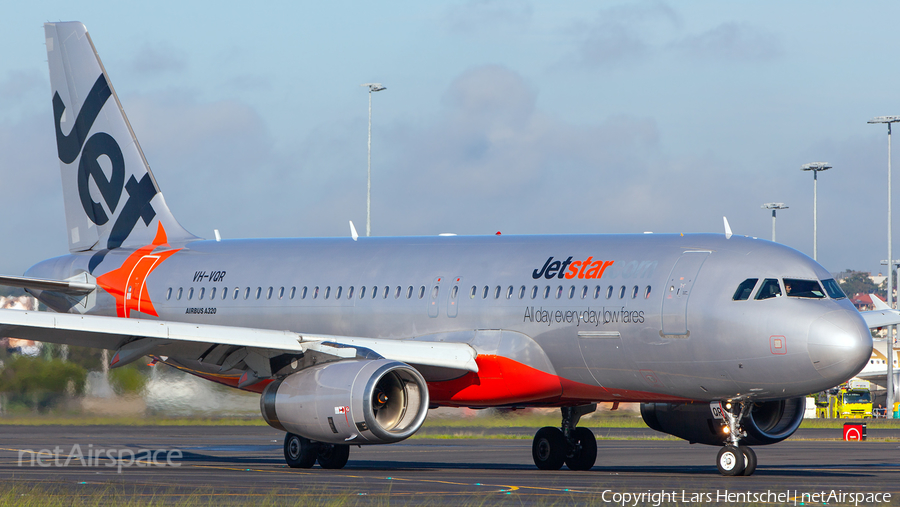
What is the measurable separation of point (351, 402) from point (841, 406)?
184ft

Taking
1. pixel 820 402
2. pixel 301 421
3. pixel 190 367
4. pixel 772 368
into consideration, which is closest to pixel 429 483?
pixel 301 421

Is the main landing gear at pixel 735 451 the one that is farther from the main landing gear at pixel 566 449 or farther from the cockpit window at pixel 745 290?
the main landing gear at pixel 566 449

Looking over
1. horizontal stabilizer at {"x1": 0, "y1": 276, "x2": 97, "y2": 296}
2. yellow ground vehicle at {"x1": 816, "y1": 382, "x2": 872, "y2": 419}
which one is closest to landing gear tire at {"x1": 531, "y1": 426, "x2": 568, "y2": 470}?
horizontal stabilizer at {"x1": 0, "y1": 276, "x2": 97, "y2": 296}

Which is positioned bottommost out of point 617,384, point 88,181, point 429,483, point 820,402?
point 820,402

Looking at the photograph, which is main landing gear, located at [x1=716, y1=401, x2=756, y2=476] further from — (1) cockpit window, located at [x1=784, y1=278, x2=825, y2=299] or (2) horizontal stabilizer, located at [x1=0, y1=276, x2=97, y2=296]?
(2) horizontal stabilizer, located at [x1=0, y1=276, x2=97, y2=296]

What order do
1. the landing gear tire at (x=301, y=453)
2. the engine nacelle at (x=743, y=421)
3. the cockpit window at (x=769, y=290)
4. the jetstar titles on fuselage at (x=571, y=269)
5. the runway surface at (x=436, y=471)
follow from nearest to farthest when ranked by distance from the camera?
1. the runway surface at (x=436, y=471)
2. the cockpit window at (x=769, y=290)
3. the jetstar titles on fuselage at (x=571, y=269)
4. the engine nacelle at (x=743, y=421)
5. the landing gear tire at (x=301, y=453)

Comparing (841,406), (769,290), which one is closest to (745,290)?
(769,290)

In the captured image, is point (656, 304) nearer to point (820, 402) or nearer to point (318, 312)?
point (318, 312)

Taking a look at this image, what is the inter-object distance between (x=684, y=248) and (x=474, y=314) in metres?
4.08

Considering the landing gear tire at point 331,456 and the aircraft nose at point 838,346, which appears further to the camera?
the landing gear tire at point 331,456

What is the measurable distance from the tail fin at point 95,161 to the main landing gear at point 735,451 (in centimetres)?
1424

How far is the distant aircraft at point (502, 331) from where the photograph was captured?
19219mm

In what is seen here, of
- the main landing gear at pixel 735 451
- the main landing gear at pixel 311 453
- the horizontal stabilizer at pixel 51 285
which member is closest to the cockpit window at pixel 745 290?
the main landing gear at pixel 735 451

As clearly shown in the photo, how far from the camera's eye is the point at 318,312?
24.8 meters
